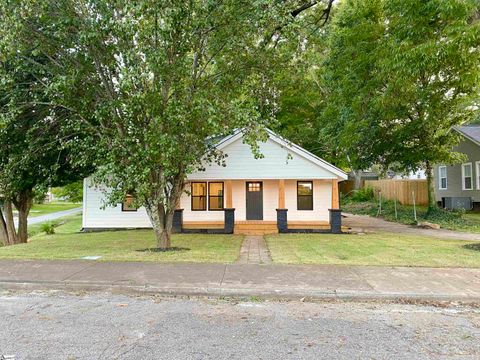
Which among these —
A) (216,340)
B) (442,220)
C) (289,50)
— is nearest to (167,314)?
(216,340)

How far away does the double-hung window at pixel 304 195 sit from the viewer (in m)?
17.3

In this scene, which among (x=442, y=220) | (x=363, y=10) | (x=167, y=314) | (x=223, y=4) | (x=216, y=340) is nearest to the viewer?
(x=216, y=340)

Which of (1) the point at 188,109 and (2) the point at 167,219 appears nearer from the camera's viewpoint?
(1) the point at 188,109

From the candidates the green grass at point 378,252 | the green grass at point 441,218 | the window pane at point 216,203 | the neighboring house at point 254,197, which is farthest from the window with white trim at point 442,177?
the window pane at point 216,203

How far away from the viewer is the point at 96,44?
909 cm

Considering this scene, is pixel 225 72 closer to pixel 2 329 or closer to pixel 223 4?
pixel 223 4

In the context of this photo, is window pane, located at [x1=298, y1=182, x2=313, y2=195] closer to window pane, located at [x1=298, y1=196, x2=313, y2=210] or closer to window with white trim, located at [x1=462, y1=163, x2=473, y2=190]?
window pane, located at [x1=298, y1=196, x2=313, y2=210]

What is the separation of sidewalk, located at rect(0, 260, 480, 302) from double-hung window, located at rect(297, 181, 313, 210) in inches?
364

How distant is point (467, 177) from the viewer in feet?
77.0

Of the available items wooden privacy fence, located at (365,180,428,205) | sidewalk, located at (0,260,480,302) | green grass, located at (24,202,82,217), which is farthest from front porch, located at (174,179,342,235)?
green grass, located at (24,202,82,217)

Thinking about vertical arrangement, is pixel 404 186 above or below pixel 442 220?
above

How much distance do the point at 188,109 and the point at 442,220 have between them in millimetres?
14780

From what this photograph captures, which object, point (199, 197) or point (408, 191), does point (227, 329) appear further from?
point (408, 191)

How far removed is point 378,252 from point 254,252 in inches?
131
